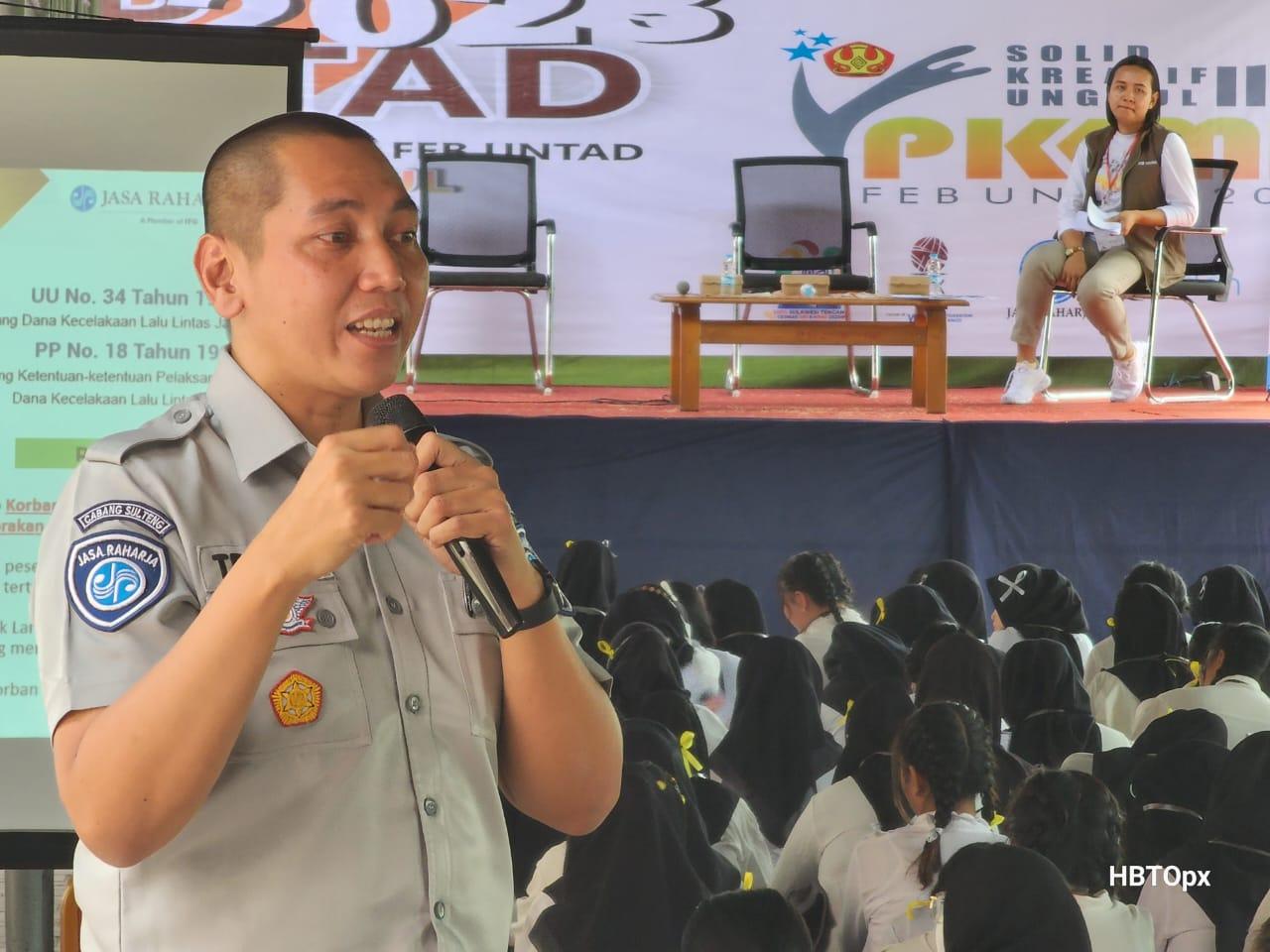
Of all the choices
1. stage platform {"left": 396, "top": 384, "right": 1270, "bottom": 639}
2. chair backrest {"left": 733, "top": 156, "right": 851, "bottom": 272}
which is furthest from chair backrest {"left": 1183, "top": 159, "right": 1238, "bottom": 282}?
stage platform {"left": 396, "top": 384, "right": 1270, "bottom": 639}

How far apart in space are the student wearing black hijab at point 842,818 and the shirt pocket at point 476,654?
175 cm

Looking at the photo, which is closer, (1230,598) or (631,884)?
(631,884)

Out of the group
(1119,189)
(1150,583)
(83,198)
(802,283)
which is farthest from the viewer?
(1119,189)

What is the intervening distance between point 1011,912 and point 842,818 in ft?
1.93

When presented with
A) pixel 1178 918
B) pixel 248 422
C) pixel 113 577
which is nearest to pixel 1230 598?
pixel 1178 918

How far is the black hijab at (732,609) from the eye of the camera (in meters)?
3.64

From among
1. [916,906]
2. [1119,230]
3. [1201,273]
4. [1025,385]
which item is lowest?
[916,906]

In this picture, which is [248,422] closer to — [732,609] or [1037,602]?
[732,609]

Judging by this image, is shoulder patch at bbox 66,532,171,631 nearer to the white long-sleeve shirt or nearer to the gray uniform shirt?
the gray uniform shirt

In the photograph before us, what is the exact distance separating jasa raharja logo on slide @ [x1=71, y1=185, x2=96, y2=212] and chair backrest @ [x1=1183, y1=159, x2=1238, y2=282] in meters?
4.91

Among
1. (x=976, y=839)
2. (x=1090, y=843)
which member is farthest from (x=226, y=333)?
(x=1090, y=843)

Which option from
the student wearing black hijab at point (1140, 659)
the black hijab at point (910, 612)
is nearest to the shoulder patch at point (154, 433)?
the black hijab at point (910, 612)

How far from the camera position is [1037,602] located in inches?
145

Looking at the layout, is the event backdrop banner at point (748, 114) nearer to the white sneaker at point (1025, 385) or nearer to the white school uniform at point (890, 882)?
the white sneaker at point (1025, 385)
